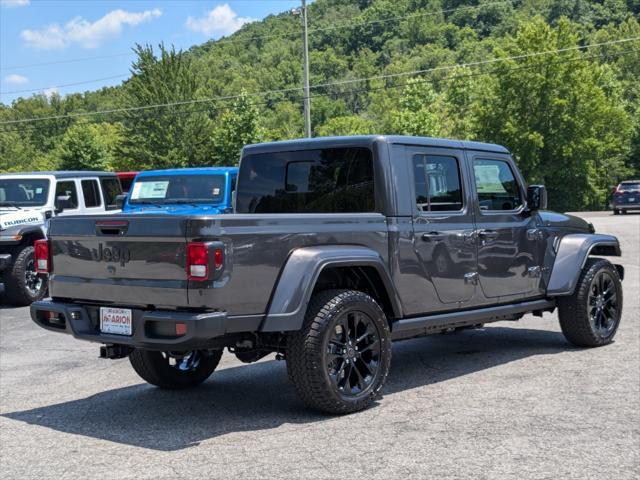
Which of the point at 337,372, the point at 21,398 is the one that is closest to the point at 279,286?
the point at 337,372

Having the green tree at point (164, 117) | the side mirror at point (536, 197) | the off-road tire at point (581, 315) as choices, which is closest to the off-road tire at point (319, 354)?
the side mirror at point (536, 197)

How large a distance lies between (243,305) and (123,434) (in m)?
1.14

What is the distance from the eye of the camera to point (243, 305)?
5.14m

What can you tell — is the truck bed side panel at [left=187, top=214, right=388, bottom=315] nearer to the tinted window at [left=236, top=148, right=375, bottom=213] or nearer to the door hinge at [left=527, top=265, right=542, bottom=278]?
the tinted window at [left=236, top=148, right=375, bottom=213]

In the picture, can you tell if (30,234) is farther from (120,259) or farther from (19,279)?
(120,259)

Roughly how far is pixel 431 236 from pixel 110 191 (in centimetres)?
1023

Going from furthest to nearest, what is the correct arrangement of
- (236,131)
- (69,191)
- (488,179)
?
(236,131) < (69,191) < (488,179)

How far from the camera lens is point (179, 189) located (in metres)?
13.8

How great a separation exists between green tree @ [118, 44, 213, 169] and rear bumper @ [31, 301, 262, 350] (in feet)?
224

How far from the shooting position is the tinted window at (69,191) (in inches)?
555

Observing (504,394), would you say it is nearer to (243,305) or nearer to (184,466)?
(243,305)

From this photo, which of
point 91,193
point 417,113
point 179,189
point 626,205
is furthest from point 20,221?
point 417,113

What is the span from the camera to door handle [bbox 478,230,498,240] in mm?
6941

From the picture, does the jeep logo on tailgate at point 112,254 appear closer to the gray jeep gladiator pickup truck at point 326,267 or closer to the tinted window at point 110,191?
the gray jeep gladiator pickup truck at point 326,267
